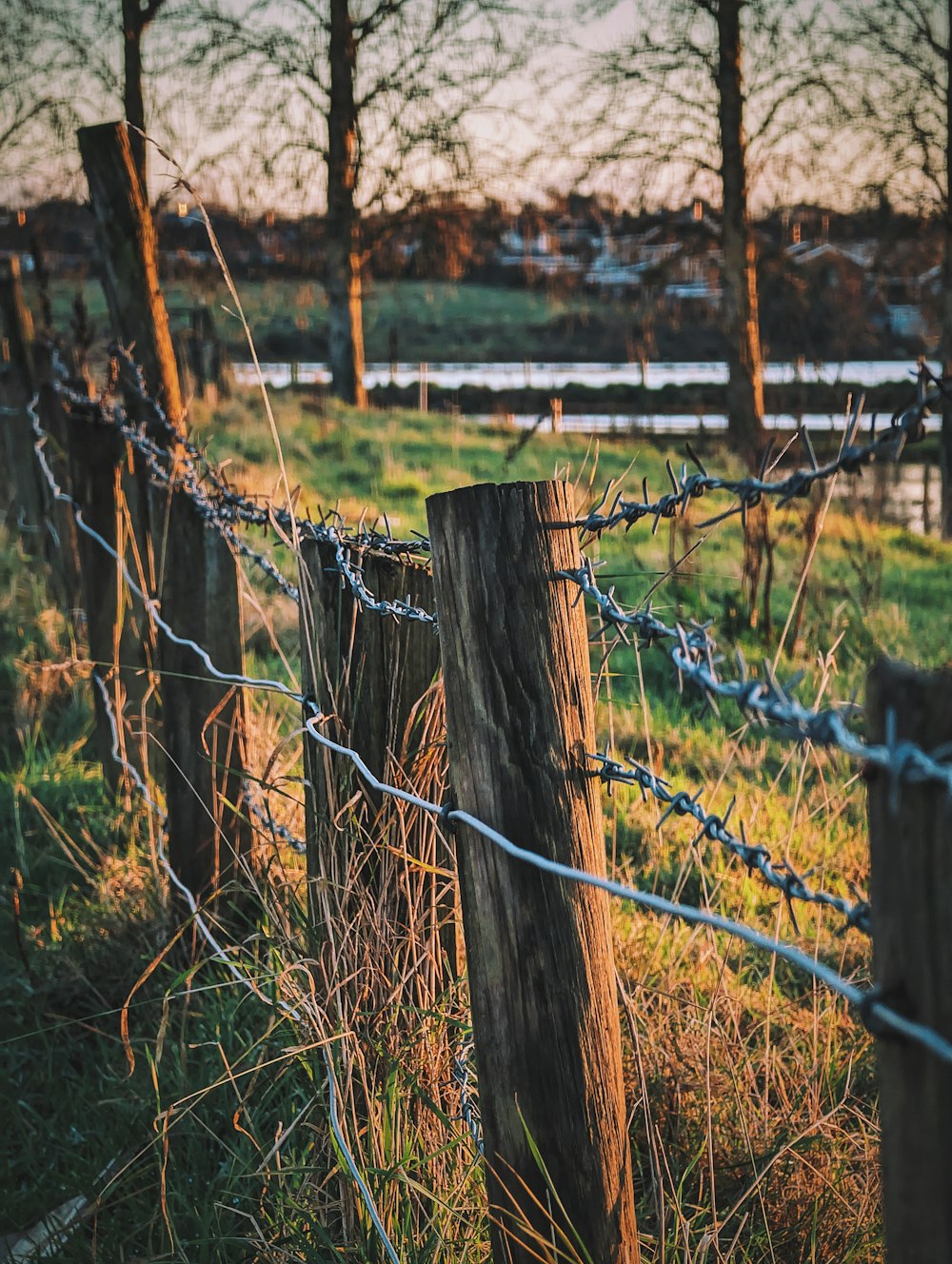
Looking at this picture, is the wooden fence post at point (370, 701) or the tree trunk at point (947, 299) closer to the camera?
the wooden fence post at point (370, 701)

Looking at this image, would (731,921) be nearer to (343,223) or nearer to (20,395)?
(20,395)

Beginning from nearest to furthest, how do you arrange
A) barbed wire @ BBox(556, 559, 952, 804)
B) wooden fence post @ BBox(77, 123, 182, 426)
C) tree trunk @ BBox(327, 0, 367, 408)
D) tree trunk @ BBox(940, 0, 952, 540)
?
barbed wire @ BBox(556, 559, 952, 804) < wooden fence post @ BBox(77, 123, 182, 426) < tree trunk @ BBox(940, 0, 952, 540) < tree trunk @ BBox(327, 0, 367, 408)

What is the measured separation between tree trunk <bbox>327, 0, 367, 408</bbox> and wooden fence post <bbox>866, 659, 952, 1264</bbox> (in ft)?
60.2

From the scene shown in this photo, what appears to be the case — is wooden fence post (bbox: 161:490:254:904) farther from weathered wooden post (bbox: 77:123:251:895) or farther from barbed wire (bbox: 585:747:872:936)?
barbed wire (bbox: 585:747:872:936)

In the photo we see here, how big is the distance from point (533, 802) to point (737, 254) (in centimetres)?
1288

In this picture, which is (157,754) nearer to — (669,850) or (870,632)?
(669,850)

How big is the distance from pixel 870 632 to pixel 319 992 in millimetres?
5159

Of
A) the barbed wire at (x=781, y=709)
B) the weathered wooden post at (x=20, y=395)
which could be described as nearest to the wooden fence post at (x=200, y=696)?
the barbed wire at (x=781, y=709)

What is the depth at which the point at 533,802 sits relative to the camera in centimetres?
124

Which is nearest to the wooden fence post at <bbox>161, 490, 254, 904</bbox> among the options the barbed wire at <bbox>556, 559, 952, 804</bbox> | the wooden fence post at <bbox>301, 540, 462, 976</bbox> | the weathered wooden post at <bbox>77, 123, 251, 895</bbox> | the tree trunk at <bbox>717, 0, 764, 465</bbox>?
the weathered wooden post at <bbox>77, 123, 251, 895</bbox>

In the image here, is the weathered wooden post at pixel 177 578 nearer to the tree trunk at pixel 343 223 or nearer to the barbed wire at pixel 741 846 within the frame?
the barbed wire at pixel 741 846

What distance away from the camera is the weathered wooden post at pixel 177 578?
2777 mm

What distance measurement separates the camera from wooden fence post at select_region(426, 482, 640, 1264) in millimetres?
A: 1234

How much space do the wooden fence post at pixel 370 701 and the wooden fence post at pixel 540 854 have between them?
0.50m
